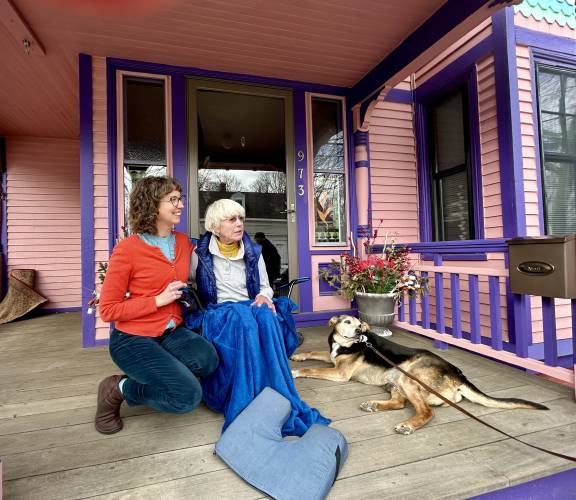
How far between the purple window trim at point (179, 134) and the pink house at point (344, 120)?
1cm

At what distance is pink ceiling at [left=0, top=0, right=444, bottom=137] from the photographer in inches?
99.0

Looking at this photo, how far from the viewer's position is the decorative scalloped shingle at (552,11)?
3226 millimetres

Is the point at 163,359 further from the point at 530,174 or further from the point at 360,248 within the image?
the point at 530,174

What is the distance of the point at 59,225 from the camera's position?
17.6 feet

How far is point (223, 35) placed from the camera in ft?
9.29

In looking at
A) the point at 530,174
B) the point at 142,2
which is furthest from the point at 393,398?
the point at 142,2

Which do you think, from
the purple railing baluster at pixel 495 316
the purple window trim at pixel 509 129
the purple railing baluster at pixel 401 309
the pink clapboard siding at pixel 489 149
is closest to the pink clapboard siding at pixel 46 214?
the purple railing baluster at pixel 401 309

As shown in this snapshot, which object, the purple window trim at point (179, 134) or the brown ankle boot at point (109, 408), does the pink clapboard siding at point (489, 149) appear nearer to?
the purple window trim at point (179, 134)

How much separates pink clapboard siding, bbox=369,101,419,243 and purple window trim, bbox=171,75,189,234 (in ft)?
7.24

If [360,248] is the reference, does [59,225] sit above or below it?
above

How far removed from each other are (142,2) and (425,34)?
2293 mm

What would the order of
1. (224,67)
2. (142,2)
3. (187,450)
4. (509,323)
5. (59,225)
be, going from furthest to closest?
(59,225), (224,67), (509,323), (142,2), (187,450)

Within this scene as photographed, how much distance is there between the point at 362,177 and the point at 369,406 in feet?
8.75

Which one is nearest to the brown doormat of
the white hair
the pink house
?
the pink house
